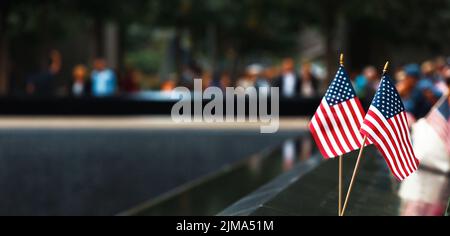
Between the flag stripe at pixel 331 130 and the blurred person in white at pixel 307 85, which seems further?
the blurred person in white at pixel 307 85

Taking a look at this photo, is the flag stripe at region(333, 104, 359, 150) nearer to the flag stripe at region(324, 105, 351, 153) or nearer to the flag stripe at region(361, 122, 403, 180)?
the flag stripe at region(324, 105, 351, 153)

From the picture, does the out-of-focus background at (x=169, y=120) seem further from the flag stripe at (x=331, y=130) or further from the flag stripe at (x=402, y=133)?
the flag stripe at (x=402, y=133)

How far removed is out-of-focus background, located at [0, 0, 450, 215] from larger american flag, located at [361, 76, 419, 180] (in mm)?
1033

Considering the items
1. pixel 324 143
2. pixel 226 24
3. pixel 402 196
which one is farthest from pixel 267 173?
pixel 226 24

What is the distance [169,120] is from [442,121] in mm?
16424

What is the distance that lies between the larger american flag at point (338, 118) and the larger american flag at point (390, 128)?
267mm

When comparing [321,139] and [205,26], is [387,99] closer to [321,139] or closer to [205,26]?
[321,139]

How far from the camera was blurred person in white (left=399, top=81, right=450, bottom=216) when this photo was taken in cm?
1014

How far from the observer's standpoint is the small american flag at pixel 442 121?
37.9 ft

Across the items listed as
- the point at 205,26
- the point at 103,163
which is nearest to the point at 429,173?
the point at 103,163

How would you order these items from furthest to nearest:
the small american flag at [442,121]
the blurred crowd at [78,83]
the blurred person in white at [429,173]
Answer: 1. the blurred crowd at [78,83]
2. the small american flag at [442,121]
3. the blurred person in white at [429,173]

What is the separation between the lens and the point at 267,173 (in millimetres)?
17219

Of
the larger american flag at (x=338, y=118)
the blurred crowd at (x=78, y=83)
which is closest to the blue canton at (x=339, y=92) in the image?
the larger american flag at (x=338, y=118)
